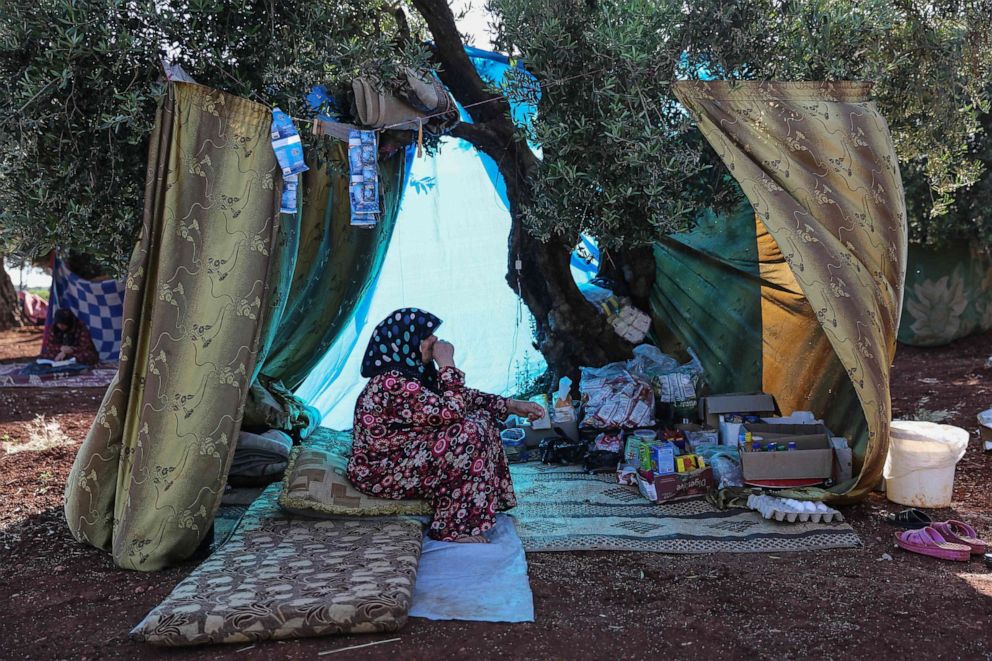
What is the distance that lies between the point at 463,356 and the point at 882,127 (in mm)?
3564

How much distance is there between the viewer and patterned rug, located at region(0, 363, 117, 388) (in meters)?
10.1

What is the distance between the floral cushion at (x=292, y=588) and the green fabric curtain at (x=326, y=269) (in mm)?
2475

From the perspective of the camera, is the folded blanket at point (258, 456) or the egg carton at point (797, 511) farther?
the folded blanket at point (258, 456)

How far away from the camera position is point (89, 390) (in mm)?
9750

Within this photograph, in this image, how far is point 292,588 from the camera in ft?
11.8

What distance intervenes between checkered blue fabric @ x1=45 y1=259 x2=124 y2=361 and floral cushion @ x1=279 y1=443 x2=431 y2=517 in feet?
25.8

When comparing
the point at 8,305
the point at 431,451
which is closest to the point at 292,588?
the point at 431,451

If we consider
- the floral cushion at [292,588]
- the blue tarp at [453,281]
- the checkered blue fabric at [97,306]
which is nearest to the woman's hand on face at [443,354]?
the floral cushion at [292,588]

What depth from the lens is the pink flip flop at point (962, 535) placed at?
4312mm

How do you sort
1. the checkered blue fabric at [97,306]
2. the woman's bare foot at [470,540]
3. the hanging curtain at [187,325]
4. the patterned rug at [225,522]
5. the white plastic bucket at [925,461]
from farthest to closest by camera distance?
the checkered blue fabric at [97,306] → the white plastic bucket at [925,461] → the patterned rug at [225,522] → the woman's bare foot at [470,540] → the hanging curtain at [187,325]

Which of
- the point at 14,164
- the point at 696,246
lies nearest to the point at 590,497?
the point at 696,246

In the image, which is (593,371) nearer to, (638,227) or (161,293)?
(638,227)

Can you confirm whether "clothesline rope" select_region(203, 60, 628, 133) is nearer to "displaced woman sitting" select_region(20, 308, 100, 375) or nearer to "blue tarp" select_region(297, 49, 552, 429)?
"blue tarp" select_region(297, 49, 552, 429)

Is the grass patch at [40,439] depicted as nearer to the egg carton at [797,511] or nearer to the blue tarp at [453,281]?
the blue tarp at [453,281]
